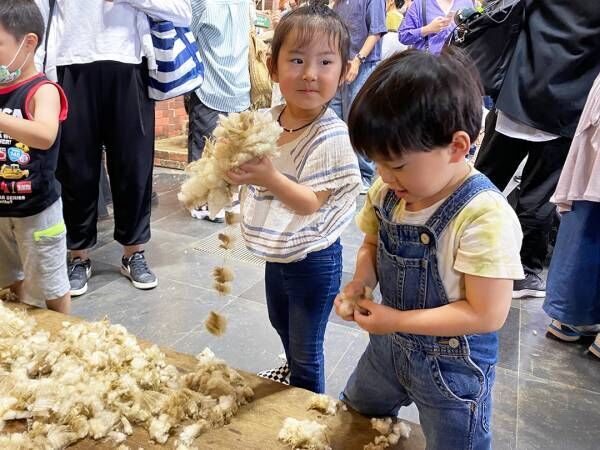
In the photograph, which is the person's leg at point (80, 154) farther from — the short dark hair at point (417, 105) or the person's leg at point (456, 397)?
the person's leg at point (456, 397)

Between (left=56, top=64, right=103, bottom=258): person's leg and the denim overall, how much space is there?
158 centimetres

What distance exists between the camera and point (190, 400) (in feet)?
3.82

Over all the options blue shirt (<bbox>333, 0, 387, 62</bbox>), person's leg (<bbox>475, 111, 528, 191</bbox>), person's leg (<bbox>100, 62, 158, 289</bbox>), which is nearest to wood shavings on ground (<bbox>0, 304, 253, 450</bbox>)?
person's leg (<bbox>100, 62, 158, 289</bbox>)

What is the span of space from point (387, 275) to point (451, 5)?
304cm

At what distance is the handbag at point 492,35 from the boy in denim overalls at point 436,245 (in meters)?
1.54

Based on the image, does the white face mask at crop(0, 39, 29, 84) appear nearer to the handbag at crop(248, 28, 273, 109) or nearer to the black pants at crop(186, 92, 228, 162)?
the black pants at crop(186, 92, 228, 162)

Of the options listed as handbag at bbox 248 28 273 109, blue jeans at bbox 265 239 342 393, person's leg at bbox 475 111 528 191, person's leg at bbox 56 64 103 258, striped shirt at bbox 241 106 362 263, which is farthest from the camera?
handbag at bbox 248 28 273 109

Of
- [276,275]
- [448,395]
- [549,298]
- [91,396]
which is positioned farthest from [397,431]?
[549,298]

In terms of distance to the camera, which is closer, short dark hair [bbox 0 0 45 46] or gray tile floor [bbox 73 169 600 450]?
short dark hair [bbox 0 0 45 46]

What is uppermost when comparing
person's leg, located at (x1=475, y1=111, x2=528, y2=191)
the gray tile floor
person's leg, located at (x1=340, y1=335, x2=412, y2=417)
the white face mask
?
the white face mask

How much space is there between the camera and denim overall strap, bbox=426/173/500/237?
0.85 metres

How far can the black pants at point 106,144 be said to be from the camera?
2.06 metres

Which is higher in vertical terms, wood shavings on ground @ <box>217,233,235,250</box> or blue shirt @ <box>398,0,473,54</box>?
blue shirt @ <box>398,0,473,54</box>

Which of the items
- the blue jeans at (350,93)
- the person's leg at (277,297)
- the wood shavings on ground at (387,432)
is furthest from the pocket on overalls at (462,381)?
the blue jeans at (350,93)
